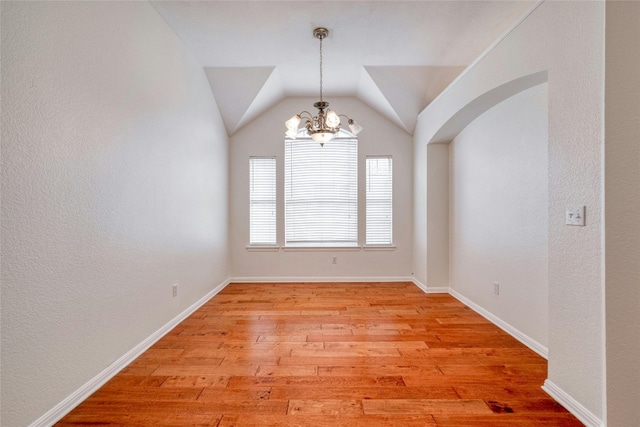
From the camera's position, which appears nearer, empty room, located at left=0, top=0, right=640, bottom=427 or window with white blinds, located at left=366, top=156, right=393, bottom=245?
empty room, located at left=0, top=0, right=640, bottom=427

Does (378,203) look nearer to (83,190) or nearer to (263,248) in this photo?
(263,248)

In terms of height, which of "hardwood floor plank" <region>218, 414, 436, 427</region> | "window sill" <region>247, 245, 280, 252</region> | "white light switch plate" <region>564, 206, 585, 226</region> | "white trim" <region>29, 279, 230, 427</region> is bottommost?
"hardwood floor plank" <region>218, 414, 436, 427</region>

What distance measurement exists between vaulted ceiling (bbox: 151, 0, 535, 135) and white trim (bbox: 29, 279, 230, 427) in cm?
300

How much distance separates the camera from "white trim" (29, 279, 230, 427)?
5.42 ft

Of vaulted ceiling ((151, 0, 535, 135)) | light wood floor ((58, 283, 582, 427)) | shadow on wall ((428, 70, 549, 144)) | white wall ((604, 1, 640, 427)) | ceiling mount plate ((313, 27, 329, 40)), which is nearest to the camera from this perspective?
white wall ((604, 1, 640, 427))

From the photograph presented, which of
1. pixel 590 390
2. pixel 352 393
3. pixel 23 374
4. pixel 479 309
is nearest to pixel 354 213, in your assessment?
pixel 479 309

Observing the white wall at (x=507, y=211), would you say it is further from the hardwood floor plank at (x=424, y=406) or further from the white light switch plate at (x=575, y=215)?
the hardwood floor plank at (x=424, y=406)

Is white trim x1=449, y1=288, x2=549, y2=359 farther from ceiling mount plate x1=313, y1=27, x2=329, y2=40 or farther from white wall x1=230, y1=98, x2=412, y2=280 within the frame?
ceiling mount plate x1=313, y1=27, x2=329, y2=40

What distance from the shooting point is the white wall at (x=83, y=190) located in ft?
4.89

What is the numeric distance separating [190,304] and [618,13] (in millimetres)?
4148

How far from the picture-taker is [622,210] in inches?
58.4

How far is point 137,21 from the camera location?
2.48m

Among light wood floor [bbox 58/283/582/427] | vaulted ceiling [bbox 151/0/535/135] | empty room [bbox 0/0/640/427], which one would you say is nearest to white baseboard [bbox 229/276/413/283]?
empty room [bbox 0/0/640/427]

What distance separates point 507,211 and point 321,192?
2.86 m
